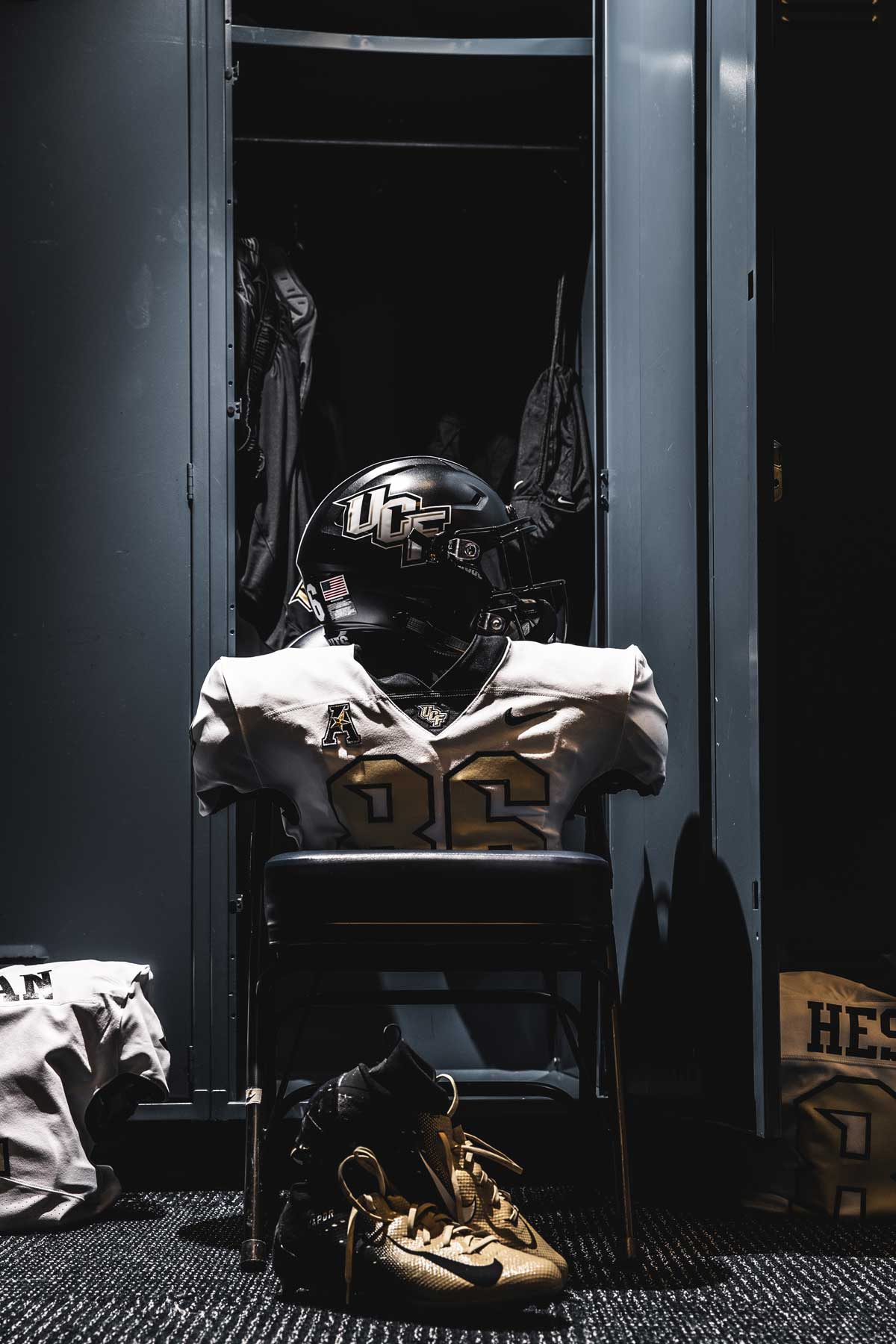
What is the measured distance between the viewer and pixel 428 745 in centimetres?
148

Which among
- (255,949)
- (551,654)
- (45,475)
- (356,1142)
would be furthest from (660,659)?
(45,475)

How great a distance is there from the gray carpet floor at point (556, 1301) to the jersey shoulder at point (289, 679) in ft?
2.16

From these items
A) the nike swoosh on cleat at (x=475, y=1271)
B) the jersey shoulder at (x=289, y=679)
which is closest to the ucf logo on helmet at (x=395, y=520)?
the jersey shoulder at (x=289, y=679)

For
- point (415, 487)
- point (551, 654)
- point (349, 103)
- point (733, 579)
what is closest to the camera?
point (551, 654)

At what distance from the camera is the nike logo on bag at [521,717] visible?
1492 millimetres

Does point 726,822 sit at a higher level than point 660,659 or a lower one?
lower

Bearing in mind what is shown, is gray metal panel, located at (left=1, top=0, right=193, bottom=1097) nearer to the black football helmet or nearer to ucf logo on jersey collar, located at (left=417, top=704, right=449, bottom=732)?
the black football helmet

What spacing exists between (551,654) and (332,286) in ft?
4.67

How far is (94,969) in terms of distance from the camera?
1853mm

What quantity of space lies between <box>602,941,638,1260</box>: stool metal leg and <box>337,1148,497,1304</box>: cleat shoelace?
0.20 metres

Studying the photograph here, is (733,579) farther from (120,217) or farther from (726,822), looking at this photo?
(120,217)

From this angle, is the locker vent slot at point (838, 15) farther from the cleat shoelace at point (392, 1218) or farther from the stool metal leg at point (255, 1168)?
the cleat shoelace at point (392, 1218)

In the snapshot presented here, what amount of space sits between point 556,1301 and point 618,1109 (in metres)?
0.22

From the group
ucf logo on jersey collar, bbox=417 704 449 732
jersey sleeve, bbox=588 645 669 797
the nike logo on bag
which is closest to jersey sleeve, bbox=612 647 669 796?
jersey sleeve, bbox=588 645 669 797
